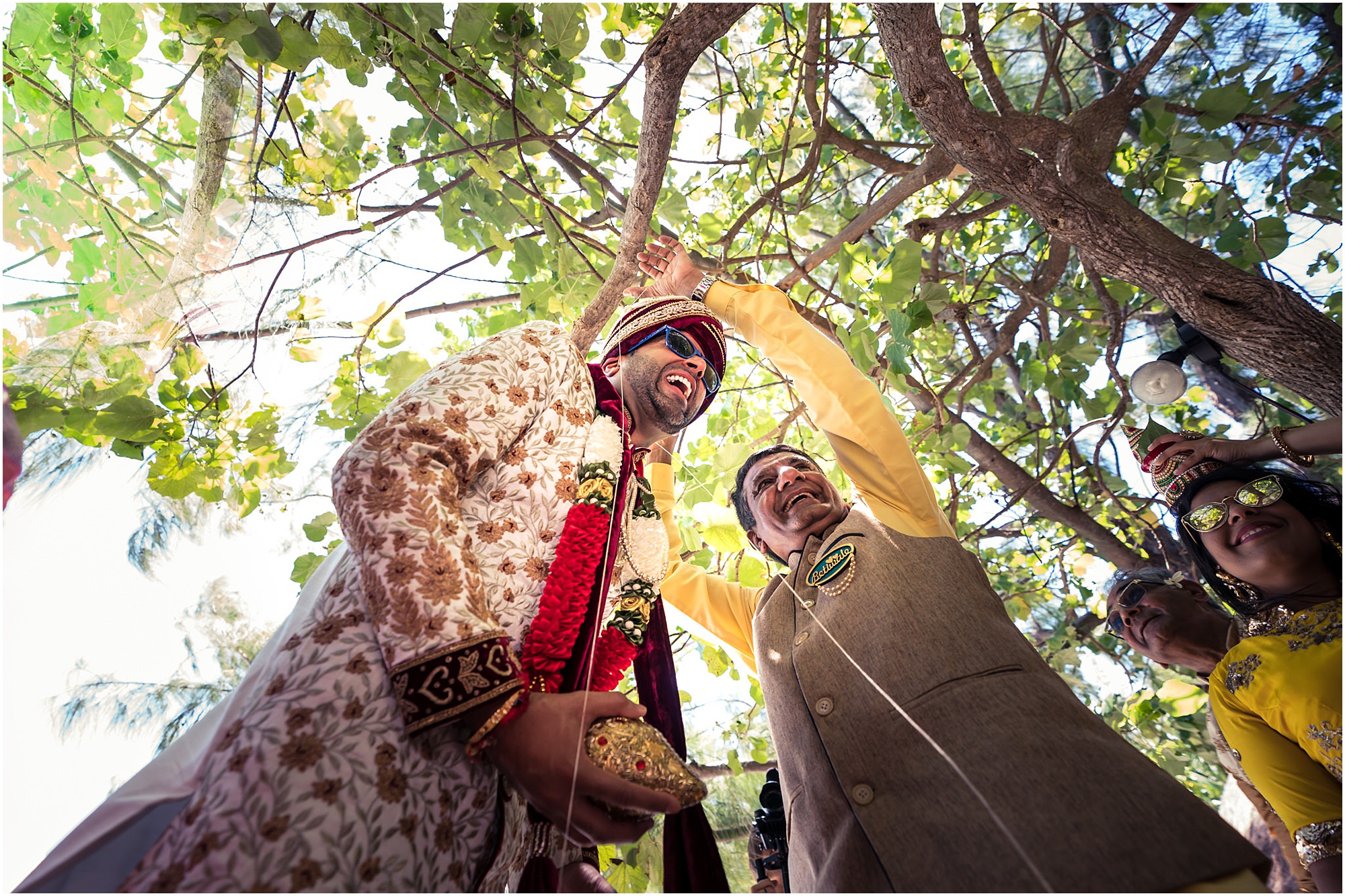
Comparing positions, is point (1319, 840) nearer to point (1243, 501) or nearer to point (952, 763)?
point (1243, 501)

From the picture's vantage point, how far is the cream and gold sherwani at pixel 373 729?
737mm

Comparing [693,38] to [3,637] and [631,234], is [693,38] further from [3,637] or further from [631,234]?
[3,637]

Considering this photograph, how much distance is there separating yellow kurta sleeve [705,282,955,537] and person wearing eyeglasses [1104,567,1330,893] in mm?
703

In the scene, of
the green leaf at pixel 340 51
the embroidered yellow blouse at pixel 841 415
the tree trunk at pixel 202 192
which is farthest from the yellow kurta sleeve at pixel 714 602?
the tree trunk at pixel 202 192

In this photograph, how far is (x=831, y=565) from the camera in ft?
4.99

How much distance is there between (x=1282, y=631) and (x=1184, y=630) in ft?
1.23

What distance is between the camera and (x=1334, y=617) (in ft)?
4.29

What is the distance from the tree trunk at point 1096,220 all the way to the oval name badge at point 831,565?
95cm

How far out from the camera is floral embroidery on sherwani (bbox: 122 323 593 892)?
0.73 m

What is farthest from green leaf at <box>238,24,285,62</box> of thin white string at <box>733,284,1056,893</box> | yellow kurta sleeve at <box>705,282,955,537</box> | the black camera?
the black camera

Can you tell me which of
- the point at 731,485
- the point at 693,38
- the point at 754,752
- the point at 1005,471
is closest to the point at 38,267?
the point at 693,38

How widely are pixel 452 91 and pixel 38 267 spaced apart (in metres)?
1.24

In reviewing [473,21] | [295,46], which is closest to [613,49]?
[473,21]

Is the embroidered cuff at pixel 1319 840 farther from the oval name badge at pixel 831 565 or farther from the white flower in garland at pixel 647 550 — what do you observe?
the white flower in garland at pixel 647 550
